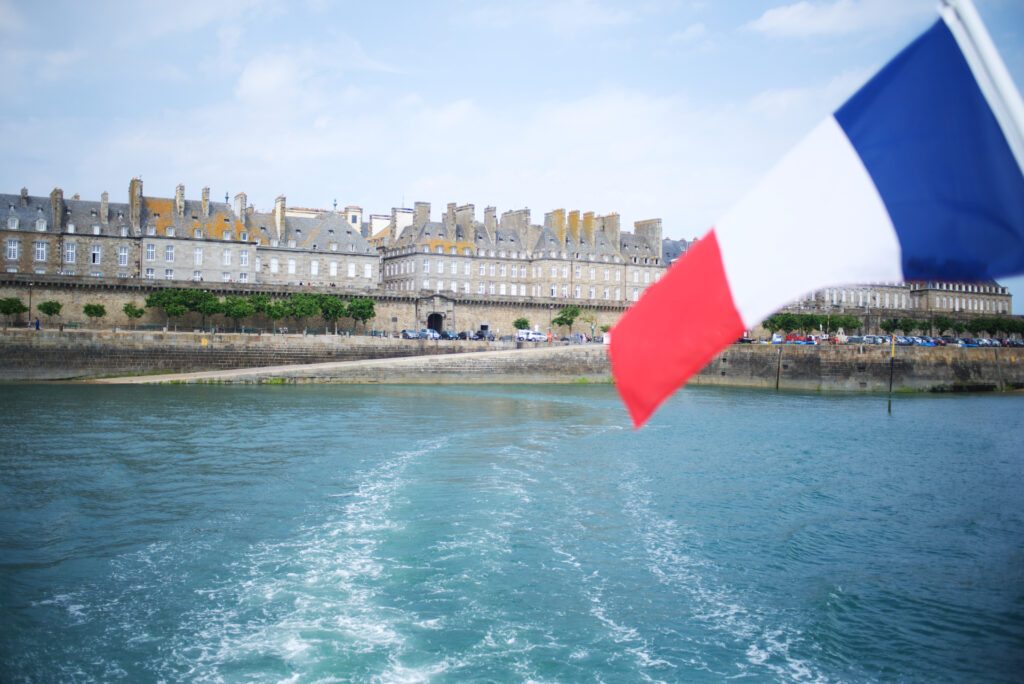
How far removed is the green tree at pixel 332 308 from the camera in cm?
6000

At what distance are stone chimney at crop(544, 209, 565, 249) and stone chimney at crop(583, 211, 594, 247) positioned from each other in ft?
7.22

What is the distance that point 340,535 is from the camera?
14523mm

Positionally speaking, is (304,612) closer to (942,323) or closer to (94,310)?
(94,310)

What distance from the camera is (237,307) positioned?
186 ft

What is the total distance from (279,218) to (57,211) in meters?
14.1

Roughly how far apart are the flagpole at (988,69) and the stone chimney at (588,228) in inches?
2920

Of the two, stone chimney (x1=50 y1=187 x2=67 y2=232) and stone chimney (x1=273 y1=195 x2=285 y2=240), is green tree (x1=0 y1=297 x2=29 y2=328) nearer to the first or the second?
stone chimney (x1=50 y1=187 x2=67 y2=232)

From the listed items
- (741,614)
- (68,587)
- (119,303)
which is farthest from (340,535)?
(119,303)

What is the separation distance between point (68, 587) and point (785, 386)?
154ft

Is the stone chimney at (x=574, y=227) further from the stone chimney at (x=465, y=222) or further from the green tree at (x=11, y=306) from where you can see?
the green tree at (x=11, y=306)

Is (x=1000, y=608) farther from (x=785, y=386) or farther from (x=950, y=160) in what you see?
(x=785, y=386)

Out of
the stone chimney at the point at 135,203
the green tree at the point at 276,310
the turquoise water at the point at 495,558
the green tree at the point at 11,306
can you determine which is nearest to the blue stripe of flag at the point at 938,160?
the turquoise water at the point at 495,558

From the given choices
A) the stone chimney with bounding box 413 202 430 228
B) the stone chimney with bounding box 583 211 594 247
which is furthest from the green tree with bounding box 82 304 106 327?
the stone chimney with bounding box 583 211 594 247

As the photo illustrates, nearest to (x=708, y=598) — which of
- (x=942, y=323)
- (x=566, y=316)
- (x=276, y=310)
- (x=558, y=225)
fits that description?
(x=276, y=310)
